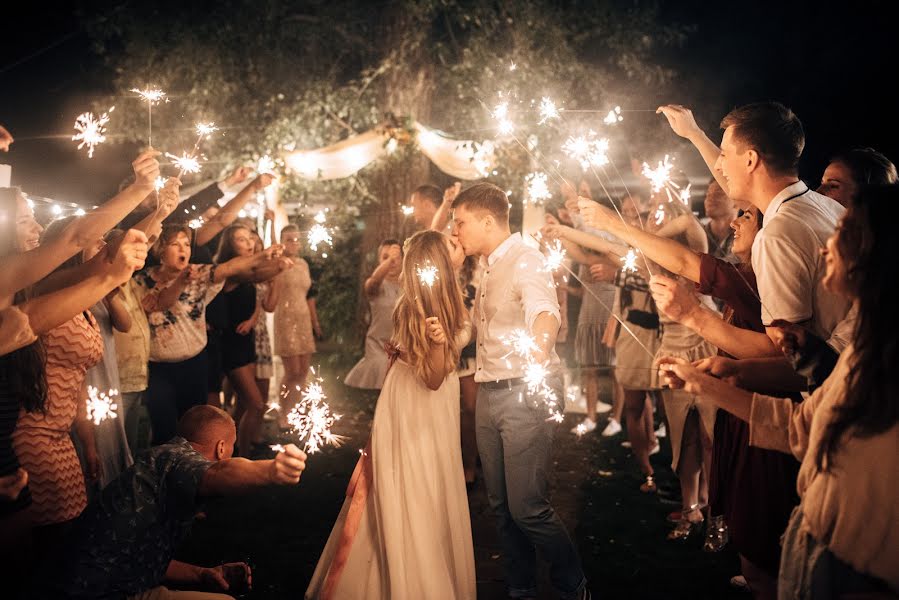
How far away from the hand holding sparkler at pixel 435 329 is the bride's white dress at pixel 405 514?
11.0 inches

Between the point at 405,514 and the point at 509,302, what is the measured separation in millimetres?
1331

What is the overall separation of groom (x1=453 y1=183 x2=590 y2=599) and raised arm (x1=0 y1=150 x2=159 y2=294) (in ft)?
5.89

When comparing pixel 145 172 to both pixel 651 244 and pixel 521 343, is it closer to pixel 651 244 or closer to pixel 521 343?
pixel 521 343

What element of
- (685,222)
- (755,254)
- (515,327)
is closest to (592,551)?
(515,327)

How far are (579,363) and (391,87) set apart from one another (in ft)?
18.6

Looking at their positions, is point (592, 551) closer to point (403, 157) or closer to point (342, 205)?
point (403, 157)

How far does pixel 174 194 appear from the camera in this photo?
378cm

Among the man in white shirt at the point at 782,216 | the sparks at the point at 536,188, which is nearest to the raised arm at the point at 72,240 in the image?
the man in white shirt at the point at 782,216

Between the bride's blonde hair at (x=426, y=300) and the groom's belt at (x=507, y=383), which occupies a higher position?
the bride's blonde hair at (x=426, y=300)

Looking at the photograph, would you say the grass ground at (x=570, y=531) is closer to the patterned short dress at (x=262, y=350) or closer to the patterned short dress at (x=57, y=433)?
the patterned short dress at (x=262, y=350)

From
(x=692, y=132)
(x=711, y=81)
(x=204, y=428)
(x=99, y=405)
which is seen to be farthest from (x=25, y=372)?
(x=711, y=81)

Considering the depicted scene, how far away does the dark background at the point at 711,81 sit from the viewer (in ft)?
41.6

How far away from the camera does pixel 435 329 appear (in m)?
3.74

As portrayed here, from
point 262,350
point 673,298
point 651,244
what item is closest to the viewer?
point 673,298
